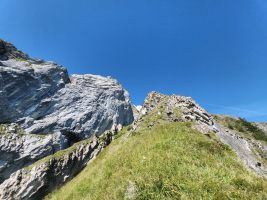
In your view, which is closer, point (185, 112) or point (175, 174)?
point (175, 174)

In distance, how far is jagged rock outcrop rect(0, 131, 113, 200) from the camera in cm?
6212

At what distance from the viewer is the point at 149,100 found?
39.0 meters

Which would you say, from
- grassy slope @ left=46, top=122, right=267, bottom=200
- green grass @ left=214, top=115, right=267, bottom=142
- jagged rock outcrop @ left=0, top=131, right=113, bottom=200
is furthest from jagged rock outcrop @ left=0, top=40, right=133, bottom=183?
grassy slope @ left=46, top=122, right=267, bottom=200

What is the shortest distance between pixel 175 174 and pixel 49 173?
199ft

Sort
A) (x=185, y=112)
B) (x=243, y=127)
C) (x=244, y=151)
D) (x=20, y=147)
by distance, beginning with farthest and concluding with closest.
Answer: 1. (x=20, y=147)
2. (x=243, y=127)
3. (x=185, y=112)
4. (x=244, y=151)

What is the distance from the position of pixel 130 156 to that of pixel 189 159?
4309 millimetres

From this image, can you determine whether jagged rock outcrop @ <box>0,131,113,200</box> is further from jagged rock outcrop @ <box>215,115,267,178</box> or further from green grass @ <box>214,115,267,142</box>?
green grass @ <box>214,115,267,142</box>

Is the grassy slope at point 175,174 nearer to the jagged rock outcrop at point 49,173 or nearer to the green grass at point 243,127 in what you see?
the jagged rock outcrop at point 49,173

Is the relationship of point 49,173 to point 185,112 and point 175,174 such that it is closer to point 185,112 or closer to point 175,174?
point 185,112

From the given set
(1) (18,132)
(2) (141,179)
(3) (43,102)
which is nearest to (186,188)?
(2) (141,179)

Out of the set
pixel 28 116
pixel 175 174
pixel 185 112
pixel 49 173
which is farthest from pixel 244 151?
pixel 28 116

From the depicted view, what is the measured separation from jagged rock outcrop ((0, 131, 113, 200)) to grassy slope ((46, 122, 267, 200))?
41749 mm

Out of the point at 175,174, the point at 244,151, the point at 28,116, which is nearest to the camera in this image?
the point at 175,174

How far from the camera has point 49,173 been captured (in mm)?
68562
